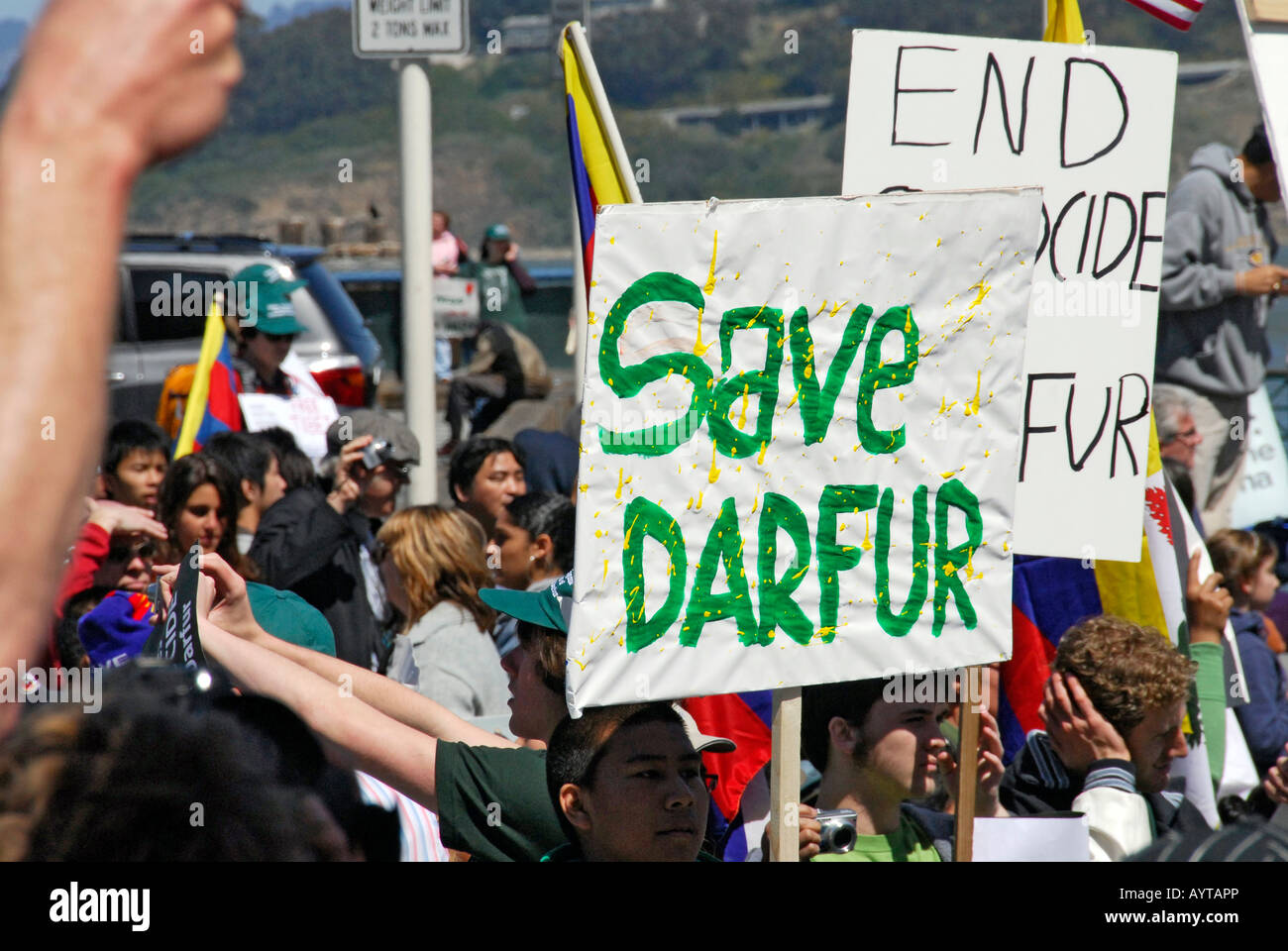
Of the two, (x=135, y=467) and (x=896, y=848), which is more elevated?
(x=135, y=467)

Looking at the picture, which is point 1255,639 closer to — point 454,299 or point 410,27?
point 410,27

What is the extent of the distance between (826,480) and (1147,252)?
58.6 inches

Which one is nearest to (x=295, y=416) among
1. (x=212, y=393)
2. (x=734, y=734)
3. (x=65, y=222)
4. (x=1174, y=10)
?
(x=212, y=393)

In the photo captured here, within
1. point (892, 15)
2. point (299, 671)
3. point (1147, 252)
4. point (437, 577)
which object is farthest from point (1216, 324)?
point (892, 15)

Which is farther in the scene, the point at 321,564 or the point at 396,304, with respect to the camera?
the point at 396,304

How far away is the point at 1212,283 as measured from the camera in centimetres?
588

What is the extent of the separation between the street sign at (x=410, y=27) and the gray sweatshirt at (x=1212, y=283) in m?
2.95

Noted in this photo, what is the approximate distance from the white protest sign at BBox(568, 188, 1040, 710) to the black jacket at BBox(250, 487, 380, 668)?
6.82 feet

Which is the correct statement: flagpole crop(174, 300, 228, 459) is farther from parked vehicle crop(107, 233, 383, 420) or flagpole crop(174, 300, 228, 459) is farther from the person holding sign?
parked vehicle crop(107, 233, 383, 420)

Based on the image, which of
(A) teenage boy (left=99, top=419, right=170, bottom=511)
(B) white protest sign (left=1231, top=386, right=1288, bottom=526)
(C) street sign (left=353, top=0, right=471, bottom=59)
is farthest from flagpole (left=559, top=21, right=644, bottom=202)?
(B) white protest sign (left=1231, top=386, right=1288, bottom=526)

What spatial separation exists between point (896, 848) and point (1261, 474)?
4.26 meters

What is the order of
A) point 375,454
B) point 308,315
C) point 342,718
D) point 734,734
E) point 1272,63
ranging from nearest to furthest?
point 342,718, point 734,734, point 1272,63, point 375,454, point 308,315

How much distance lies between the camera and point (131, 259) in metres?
9.66

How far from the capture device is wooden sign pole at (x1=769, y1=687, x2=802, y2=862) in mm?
2650
